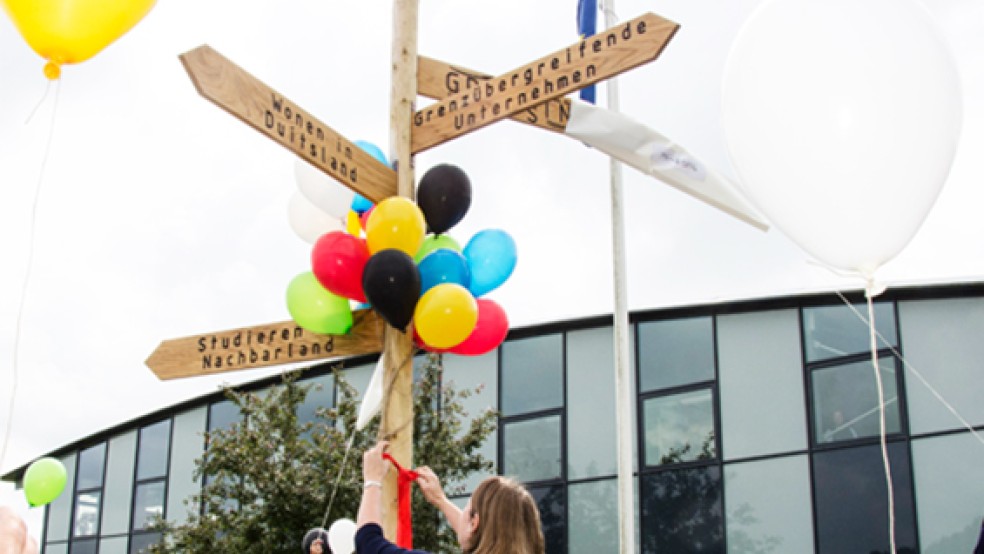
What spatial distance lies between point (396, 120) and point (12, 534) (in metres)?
2.72

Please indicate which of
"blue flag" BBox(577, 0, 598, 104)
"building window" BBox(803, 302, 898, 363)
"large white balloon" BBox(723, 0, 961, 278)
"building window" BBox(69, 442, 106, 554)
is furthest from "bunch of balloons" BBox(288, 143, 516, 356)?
"building window" BBox(69, 442, 106, 554)

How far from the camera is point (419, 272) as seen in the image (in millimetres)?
4270

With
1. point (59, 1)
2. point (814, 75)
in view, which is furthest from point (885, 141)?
point (59, 1)

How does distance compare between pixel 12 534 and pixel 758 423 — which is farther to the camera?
pixel 758 423

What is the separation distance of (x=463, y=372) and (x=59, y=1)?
13.0 metres

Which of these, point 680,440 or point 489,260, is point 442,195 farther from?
point 680,440

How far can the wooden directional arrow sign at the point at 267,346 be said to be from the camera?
4512 millimetres

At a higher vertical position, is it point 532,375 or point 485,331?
point 532,375

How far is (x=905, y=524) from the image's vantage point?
12.9m

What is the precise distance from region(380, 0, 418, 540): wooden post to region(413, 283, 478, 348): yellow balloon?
0.55ft

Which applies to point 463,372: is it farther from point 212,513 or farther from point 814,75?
point 814,75

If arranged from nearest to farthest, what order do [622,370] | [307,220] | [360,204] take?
[360,204] → [307,220] → [622,370]

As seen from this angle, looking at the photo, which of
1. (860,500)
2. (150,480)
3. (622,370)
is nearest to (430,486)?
(622,370)

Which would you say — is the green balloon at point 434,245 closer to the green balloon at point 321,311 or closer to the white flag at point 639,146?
the green balloon at point 321,311
